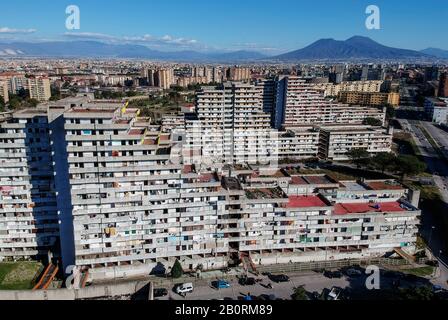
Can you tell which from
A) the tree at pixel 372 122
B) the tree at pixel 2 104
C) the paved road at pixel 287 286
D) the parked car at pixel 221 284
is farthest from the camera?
the tree at pixel 2 104

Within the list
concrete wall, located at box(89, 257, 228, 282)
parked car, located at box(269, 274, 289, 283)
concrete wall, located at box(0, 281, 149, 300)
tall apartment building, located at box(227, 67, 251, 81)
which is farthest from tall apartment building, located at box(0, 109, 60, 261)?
tall apartment building, located at box(227, 67, 251, 81)

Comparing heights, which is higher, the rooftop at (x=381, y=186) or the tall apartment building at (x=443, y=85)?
the tall apartment building at (x=443, y=85)

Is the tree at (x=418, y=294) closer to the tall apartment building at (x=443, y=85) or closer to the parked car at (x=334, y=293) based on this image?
the parked car at (x=334, y=293)

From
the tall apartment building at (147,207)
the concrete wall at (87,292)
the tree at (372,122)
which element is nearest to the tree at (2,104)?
the tall apartment building at (147,207)

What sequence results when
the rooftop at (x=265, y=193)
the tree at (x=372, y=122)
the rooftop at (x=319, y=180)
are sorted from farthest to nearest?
the tree at (x=372, y=122) → the rooftop at (x=319, y=180) → the rooftop at (x=265, y=193)

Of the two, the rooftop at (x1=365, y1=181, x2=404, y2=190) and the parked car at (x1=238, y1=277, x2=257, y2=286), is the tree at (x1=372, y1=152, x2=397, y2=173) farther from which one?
the parked car at (x1=238, y1=277, x2=257, y2=286)

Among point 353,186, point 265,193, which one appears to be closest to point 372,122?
point 353,186

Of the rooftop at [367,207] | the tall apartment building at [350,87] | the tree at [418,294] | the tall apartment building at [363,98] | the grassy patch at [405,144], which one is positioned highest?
the tall apartment building at [350,87]
